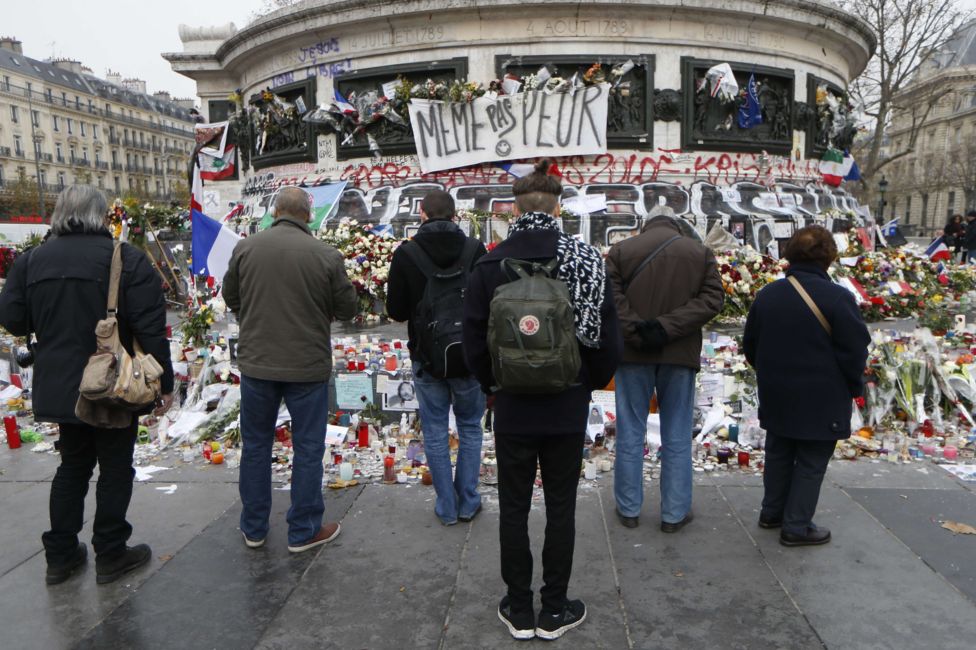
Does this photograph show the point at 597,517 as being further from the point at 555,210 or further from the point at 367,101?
the point at 367,101

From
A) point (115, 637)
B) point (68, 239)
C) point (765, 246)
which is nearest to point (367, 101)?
point (765, 246)

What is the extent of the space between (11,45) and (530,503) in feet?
295

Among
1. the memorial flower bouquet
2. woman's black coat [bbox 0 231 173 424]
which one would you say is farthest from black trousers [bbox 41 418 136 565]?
the memorial flower bouquet

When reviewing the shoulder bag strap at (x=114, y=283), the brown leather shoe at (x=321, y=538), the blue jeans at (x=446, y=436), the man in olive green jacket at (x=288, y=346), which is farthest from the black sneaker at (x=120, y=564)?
the blue jeans at (x=446, y=436)

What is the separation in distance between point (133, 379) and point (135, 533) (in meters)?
1.34

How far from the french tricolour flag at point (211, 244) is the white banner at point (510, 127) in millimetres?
4167

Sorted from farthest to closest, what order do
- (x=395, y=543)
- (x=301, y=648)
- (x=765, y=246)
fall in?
(x=765, y=246)
(x=395, y=543)
(x=301, y=648)

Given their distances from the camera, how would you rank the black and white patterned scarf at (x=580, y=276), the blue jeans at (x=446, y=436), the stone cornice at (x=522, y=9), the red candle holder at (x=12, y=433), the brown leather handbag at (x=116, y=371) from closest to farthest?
the black and white patterned scarf at (x=580, y=276), the brown leather handbag at (x=116, y=371), the blue jeans at (x=446, y=436), the red candle holder at (x=12, y=433), the stone cornice at (x=522, y=9)

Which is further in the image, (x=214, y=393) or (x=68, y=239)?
(x=214, y=393)

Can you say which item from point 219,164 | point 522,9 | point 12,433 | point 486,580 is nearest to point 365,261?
point 12,433

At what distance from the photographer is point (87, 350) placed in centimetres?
331

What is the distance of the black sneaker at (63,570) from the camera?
3463 millimetres

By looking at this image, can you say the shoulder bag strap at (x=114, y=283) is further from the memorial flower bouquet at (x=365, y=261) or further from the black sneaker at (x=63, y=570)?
the memorial flower bouquet at (x=365, y=261)

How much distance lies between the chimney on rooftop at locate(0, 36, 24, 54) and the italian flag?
273ft
